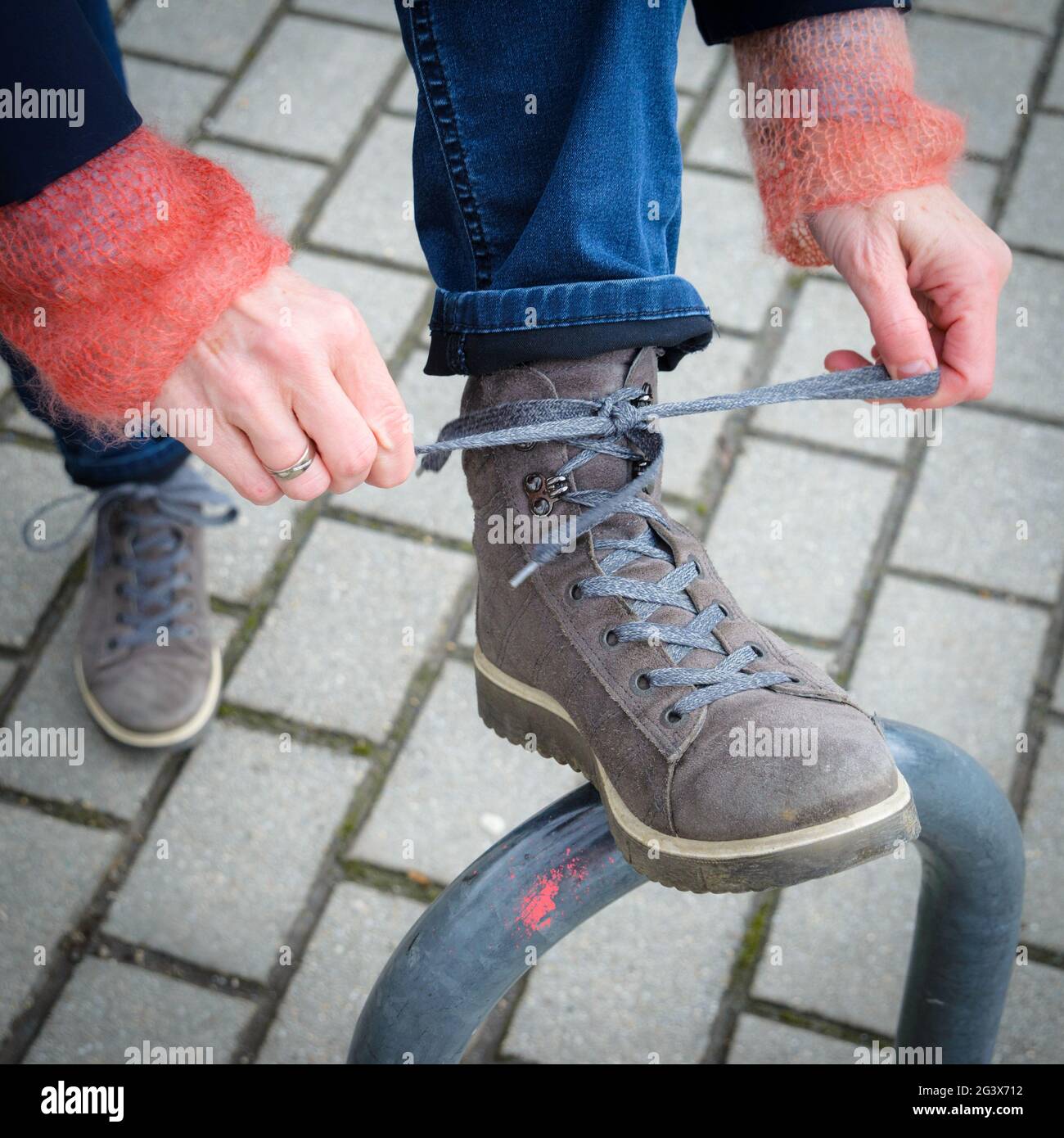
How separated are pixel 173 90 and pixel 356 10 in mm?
519

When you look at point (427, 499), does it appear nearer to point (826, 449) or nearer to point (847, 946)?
point (826, 449)

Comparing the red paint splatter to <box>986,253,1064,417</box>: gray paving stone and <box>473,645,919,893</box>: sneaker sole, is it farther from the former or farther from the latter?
<box>986,253,1064,417</box>: gray paving stone

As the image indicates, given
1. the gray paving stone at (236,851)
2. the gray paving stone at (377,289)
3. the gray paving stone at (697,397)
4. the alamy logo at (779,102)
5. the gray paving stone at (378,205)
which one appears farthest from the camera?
the gray paving stone at (378,205)

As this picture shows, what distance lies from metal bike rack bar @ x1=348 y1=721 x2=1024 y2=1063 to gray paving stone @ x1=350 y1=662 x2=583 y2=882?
80 centimetres

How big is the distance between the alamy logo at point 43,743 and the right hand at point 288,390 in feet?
3.61

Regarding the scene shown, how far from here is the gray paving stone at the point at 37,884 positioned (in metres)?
1.76

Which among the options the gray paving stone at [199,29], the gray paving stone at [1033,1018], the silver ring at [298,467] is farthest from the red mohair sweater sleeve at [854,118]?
the gray paving stone at [199,29]

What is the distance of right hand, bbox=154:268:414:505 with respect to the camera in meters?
1.00

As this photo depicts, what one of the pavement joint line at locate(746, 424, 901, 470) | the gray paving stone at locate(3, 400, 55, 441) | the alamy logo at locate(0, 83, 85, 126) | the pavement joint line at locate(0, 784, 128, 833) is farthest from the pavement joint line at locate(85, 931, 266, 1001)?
the pavement joint line at locate(746, 424, 901, 470)

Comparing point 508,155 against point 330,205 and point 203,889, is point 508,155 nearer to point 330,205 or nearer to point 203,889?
point 203,889

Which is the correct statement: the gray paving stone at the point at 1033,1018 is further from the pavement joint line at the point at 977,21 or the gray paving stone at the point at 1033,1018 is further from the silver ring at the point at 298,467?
the pavement joint line at the point at 977,21

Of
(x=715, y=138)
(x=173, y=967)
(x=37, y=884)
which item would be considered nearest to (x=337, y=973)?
(x=173, y=967)

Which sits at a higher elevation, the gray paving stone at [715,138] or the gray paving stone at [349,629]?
the gray paving stone at [715,138]
